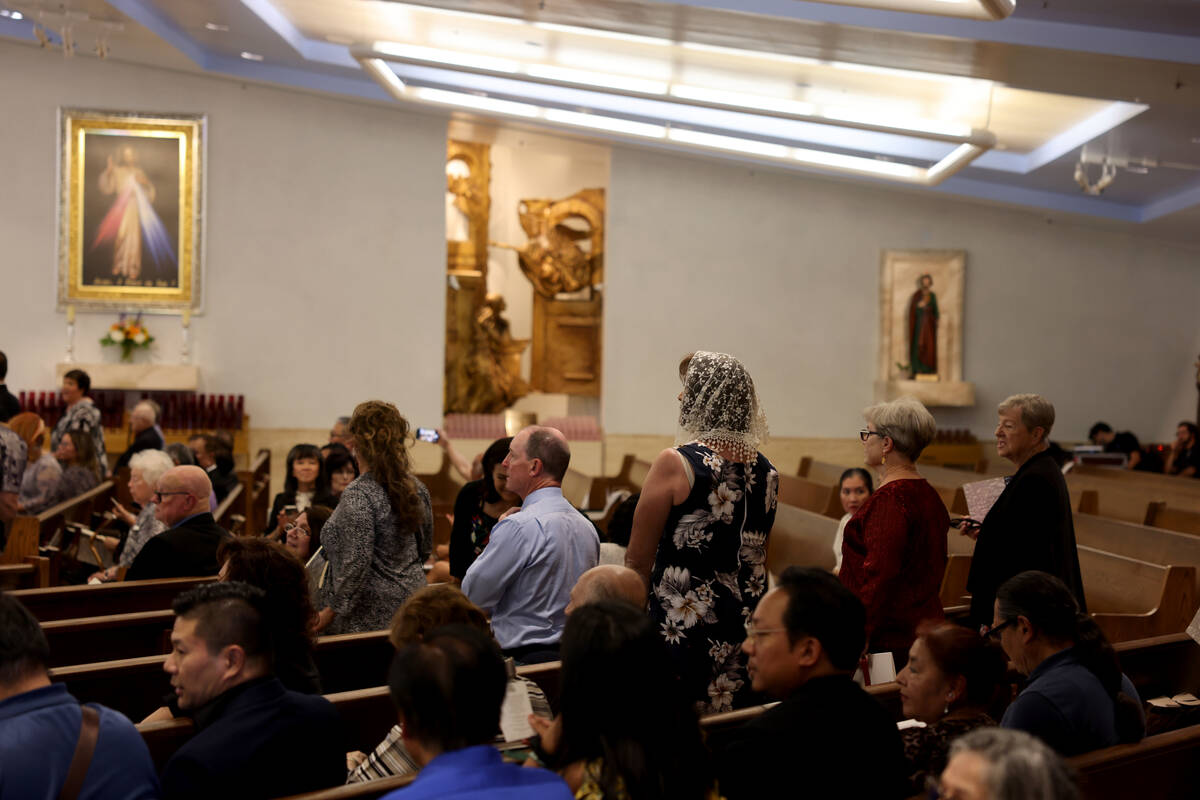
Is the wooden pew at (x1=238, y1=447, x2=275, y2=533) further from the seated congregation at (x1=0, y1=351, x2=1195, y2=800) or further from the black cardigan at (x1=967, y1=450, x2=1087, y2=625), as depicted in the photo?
the black cardigan at (x1=967, y1=450, x2=1087, y2=625)

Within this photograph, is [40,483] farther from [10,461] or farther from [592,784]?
[592,784]

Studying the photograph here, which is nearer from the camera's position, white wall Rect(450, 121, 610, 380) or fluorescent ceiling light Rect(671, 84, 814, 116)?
fluorescent ceiling light Rect(671, 84, 814, 116)

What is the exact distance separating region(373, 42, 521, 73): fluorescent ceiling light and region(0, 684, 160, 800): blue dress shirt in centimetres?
745

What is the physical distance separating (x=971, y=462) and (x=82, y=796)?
1146 centimetres

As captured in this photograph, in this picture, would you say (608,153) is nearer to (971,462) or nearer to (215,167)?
(215,167)

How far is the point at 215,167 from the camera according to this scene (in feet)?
38.4

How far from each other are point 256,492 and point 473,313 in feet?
16.4

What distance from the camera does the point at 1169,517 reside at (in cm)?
744

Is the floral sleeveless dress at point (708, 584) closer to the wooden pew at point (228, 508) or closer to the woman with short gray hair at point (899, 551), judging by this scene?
the woman with short gray hair at point (899, 551)

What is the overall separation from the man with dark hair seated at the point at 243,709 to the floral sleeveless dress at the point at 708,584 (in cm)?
92

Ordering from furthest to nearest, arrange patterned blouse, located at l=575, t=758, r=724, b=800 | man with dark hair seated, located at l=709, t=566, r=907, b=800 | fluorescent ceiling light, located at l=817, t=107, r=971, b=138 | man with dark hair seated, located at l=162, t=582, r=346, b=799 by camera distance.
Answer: fluorescent ceiling light, located at l=817, t=107, r=971, b=138
man with dark hair seated, located at l=162, t=582, r=346, b=799
man with dark hair seated, located at l=709, t=566, r=907, b=800
patterned blouse, located at l=575, t=758, r=724, b=800

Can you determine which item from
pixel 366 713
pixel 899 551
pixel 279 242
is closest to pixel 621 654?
→ pixel 366 713

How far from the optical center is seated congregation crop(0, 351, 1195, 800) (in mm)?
1949

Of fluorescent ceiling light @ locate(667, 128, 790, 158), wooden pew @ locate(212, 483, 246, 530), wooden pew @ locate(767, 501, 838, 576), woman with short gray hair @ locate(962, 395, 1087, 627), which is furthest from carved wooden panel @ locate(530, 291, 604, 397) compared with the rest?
woman with short gray hair @ locate(962, 395, 1087, 627)
